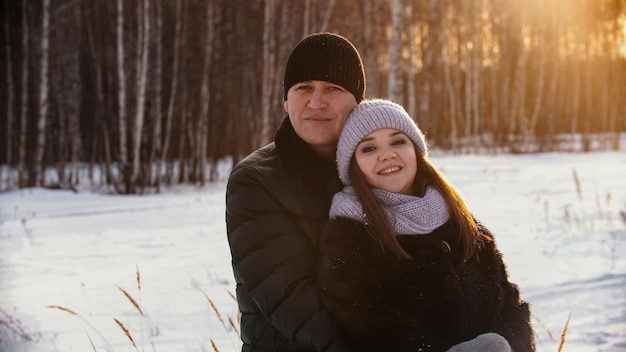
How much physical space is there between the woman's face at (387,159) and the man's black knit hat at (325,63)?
1.37ft

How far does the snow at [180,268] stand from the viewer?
11.8ft

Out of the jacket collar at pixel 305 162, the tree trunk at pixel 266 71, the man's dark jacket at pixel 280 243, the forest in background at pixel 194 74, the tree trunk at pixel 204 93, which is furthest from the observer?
the tree trunk at pixel 204 93

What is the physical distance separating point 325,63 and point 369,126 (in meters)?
0.43

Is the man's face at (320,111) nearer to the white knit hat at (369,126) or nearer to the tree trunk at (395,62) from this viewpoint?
the white knit hat at (369,126)

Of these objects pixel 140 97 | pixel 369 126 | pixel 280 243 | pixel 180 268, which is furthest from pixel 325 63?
pixel 140 97

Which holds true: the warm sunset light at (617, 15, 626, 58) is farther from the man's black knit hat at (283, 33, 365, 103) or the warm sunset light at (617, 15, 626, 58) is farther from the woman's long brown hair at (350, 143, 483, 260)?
the woman's long brown hair at (350, 143, 483, 260)

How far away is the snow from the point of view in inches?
141

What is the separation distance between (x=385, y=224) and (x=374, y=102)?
520 mm

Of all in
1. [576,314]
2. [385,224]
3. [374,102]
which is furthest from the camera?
[576,314]

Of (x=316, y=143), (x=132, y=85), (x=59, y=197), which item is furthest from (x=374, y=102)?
(x=132, y=85)

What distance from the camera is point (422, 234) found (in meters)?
1.93

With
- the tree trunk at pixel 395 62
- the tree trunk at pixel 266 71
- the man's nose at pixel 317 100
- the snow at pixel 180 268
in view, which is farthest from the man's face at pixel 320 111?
the tree trunk at pixel 266 71

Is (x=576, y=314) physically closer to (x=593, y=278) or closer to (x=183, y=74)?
(x=593, y=278)

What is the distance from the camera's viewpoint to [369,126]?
2.04 meters
